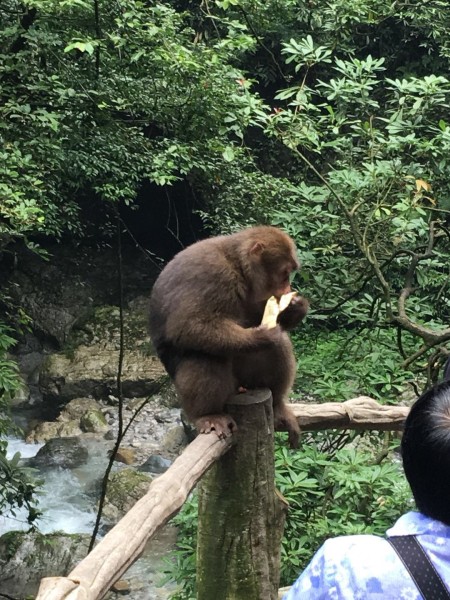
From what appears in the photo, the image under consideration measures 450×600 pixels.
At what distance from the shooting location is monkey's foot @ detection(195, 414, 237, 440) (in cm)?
258

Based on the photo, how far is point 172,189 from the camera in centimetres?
1122

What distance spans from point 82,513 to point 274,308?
17.7ft

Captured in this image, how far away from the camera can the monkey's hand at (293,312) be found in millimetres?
3174

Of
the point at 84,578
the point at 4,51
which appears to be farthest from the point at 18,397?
the point at 84,578

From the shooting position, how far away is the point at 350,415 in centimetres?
314

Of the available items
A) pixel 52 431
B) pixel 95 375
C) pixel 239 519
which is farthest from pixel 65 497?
pixel 239 519

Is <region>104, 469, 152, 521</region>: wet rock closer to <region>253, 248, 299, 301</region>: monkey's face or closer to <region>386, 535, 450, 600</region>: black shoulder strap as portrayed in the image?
<region>253, 248, 299, 301</region>: monkey's face

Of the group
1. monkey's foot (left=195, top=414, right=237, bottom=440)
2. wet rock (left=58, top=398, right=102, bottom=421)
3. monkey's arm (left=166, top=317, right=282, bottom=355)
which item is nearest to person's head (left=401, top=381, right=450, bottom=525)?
monkey's foot (left=195, top=414, right=237, bottom=440)

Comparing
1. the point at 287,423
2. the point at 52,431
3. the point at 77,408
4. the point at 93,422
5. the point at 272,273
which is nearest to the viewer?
the point at 287,423

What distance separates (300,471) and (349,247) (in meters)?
1.97

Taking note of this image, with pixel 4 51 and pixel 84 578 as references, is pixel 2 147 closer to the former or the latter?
pixel 4 51

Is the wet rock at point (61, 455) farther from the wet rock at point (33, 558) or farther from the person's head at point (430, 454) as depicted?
the person's head at point (430, 454)

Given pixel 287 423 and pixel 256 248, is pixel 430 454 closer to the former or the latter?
pixel 287 423

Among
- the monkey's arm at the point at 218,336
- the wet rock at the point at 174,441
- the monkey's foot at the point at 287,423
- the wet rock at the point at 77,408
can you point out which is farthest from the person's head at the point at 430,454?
the wet rock at the point at 77,408
